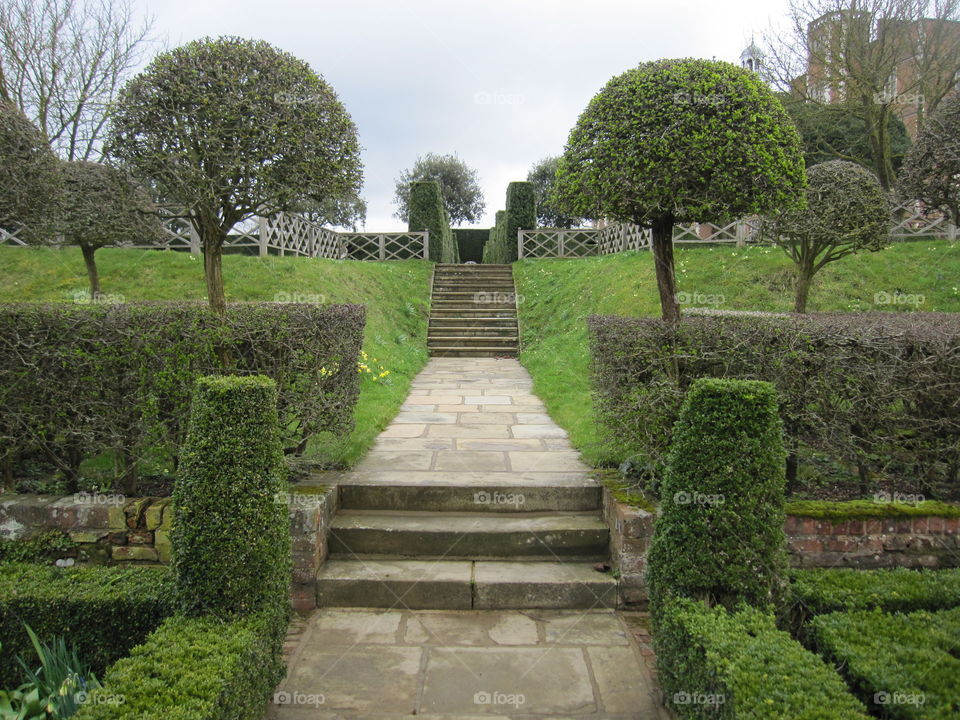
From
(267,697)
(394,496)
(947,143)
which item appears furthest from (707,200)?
(947,143)

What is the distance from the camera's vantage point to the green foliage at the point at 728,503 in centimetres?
305

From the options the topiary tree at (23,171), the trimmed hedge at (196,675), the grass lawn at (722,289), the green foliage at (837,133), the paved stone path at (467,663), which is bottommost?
the paved stone path at (467,663)

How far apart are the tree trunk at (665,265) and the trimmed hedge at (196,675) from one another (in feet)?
13.2

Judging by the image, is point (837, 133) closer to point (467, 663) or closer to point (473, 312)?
point (473, 312)

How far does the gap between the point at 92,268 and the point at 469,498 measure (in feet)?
36.3

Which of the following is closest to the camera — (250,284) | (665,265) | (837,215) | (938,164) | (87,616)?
(87,616)

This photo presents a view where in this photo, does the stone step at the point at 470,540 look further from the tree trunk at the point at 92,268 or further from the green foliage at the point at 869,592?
the tree trunk at the point at 92,268

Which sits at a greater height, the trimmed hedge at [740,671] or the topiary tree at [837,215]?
the topiary tree at [837,215]

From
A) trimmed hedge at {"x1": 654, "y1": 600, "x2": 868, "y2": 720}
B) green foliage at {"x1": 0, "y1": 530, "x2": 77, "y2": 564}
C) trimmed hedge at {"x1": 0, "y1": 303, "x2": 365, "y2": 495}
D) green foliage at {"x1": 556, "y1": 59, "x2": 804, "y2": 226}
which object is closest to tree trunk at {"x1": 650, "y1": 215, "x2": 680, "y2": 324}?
green foliage at {"x1": 556, "y1": 59, "x2": 804, "y2": 226}

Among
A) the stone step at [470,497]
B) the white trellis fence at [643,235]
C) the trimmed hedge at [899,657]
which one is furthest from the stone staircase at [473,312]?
the trimmed hedge at [899,657]

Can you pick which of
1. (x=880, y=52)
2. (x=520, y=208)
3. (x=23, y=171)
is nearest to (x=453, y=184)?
(x=520, y=208)

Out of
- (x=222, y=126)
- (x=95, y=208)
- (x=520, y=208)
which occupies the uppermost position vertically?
(x=520, y=208)

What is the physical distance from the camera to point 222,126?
4566mm

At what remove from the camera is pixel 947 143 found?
894cm
